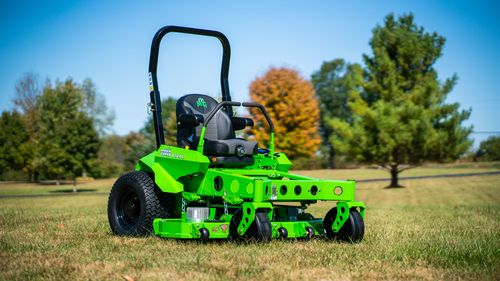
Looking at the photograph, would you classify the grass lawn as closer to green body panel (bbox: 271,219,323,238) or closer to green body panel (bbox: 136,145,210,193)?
green body panel (bbox: 271,219,323,238)

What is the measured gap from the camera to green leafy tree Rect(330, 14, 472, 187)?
1515 inches

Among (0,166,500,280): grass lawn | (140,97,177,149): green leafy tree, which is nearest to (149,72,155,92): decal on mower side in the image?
(0,166,500,280): grass lawn

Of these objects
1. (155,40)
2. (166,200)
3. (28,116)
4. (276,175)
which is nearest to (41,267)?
(166,200)

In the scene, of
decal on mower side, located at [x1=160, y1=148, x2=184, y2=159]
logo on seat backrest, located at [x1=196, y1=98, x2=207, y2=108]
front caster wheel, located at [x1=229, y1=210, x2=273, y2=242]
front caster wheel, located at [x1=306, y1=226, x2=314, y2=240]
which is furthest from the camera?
logo on seat backrest, located at [x1=196, y1=98, x2=207, y2=108]

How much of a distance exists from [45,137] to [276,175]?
149 ft

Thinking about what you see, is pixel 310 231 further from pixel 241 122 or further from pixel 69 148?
pixel 69 148

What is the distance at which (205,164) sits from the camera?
872cm

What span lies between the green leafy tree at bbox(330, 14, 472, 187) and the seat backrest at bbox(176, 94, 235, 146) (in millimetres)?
29408

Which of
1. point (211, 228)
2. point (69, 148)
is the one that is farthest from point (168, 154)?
point (69, 148)

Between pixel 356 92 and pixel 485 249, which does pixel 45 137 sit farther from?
pixel 485 249

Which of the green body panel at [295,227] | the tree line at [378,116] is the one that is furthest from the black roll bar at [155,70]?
the tree line at [378,116]

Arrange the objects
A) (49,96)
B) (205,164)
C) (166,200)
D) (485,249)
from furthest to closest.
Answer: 1. (49,96)
2. (166,200)
3. (205,164)
4. (485,249)

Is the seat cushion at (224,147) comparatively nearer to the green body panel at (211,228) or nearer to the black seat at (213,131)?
the black seat at (213,131)

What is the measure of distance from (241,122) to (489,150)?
204 feet
